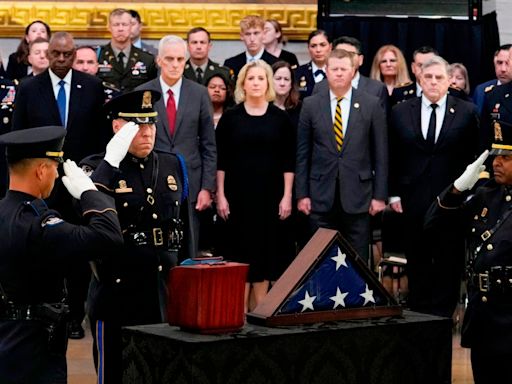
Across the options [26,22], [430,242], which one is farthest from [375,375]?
[26,22]

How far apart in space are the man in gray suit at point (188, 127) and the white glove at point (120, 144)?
8.12 feet

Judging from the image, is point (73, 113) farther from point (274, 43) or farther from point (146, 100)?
point (274, 43)

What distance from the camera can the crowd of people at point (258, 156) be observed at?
20.1 feet

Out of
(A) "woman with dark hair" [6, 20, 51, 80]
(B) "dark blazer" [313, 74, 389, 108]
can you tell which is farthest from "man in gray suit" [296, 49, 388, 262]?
(A) "woman with dark hair" [6, 20, 51, 80]

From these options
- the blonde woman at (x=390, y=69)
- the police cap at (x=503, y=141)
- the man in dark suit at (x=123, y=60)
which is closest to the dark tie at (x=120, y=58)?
the man in dark suit at (x=123, y=60)

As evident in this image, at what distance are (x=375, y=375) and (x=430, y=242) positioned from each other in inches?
129

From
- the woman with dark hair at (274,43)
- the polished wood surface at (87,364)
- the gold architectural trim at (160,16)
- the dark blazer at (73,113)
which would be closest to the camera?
the polished wood surface at (87,364)

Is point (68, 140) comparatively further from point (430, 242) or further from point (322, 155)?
point (430, 242)

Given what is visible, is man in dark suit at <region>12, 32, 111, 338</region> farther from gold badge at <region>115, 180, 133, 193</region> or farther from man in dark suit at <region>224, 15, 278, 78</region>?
man in dark suit at <region>224, 15, 278, 78</region>

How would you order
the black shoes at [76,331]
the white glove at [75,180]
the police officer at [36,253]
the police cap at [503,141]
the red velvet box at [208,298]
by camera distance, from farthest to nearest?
the black shoes at [76,331] < the police cap at [503,141] < the white glove at [75,180] < the red velvet box at [208,298] < the police officer at [36,253]

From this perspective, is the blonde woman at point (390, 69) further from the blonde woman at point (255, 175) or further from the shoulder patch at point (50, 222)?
the shoulder patch at point (50, 222)

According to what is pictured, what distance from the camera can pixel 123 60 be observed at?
9883 mm

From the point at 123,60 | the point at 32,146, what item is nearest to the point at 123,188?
the point at 32,146

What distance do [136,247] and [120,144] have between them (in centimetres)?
A: 57
